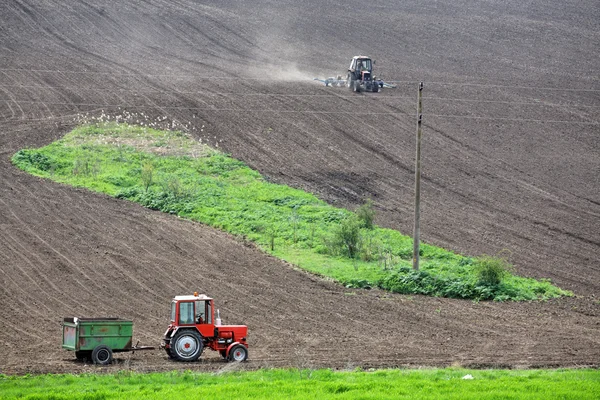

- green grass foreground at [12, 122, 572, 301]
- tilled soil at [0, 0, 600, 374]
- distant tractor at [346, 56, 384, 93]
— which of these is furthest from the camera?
distant tractor at [346, 56, 384, 93]

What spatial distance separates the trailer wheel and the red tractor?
58.4 inches

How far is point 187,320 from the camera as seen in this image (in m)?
25.0

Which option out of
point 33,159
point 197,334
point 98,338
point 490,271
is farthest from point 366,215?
point 98,338

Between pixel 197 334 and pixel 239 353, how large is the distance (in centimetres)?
119

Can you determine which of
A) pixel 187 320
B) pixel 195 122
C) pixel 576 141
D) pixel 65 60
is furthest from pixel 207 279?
pixel 65 60

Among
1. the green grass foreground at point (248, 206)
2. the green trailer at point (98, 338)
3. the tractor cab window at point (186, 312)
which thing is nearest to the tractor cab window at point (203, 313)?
the tractor cab window at point (186, 312)

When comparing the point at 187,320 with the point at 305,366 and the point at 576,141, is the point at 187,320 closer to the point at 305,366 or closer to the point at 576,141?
the point at 305,366

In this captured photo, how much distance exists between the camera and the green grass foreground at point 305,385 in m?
19.8

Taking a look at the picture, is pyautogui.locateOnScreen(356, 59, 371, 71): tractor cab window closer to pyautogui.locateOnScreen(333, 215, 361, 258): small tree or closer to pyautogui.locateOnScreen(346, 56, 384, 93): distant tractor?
pyautogui.locateOnScreen(346, 56, 384, 93): distant tractor

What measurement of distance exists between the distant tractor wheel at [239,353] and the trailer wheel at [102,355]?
3.04 meters

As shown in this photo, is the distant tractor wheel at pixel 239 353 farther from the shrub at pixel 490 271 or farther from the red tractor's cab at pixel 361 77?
the red tractor's cab at pixel 361 77

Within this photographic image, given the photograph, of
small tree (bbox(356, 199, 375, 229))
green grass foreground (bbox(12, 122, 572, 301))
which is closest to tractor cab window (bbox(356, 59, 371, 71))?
green grass foreground (bbox(12, 122, 572, 301))

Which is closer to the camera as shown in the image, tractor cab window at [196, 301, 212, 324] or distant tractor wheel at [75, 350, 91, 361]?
distant tractor wheel at [75, 350, 91, 361]

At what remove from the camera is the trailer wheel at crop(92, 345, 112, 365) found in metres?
23.9
